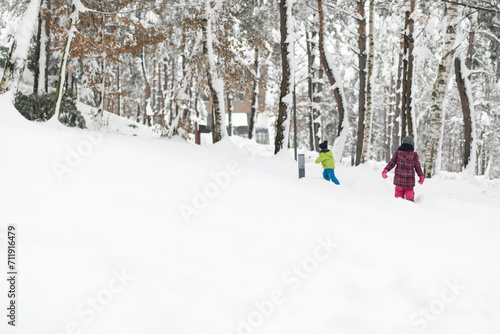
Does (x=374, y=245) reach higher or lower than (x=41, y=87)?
lower

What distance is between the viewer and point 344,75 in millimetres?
29438

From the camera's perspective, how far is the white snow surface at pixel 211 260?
2.81 m

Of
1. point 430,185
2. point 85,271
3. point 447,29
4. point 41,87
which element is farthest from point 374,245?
point 41,87

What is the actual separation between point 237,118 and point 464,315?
5048 centimetres

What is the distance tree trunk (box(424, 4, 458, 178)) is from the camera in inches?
419

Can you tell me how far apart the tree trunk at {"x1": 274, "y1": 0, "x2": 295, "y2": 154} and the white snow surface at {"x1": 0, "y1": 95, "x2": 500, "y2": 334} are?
27.0 ft

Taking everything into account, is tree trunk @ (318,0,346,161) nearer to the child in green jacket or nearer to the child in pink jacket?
the child in green jacket

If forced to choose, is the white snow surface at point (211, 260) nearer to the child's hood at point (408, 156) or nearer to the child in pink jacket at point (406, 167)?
the child in pink jacket at point (406, 167)

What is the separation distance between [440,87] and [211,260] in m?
10.7

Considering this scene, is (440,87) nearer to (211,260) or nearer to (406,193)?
(406,193)

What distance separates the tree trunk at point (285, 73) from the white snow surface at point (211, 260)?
8.23 metres

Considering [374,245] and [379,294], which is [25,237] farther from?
[374,245]

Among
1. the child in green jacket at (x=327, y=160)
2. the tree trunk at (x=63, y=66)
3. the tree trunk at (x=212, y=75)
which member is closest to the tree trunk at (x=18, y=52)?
the tree trunk at (x=63, y=66)

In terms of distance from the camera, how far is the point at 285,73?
13.3m
